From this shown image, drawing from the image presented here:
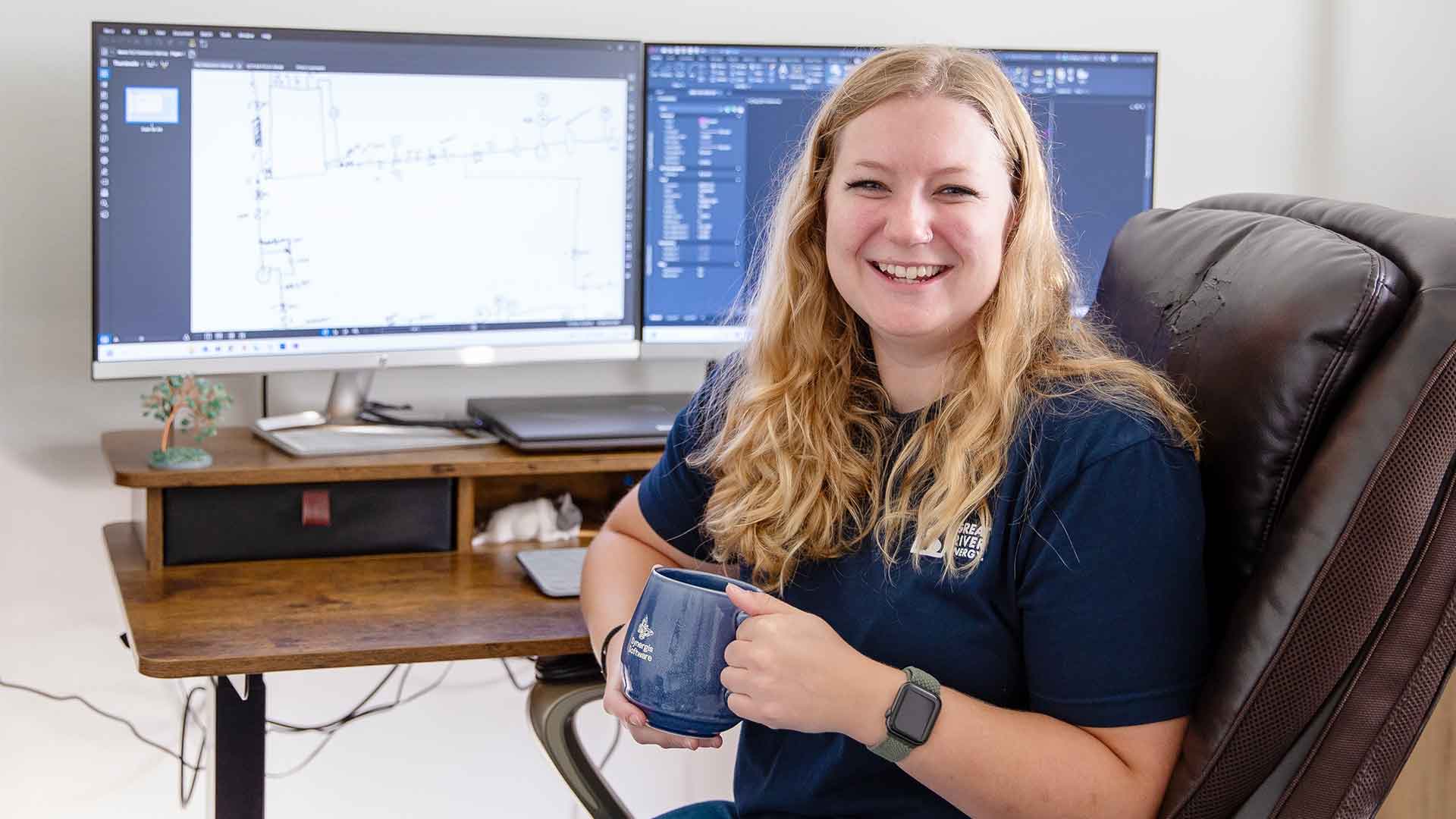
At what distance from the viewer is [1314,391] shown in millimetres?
1031

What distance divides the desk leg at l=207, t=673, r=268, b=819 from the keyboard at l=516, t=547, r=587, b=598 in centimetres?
31

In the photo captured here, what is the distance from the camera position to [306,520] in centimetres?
170

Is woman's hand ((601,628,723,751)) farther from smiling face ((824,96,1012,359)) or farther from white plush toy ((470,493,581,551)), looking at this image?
white plush toy ((470,493,581,551))

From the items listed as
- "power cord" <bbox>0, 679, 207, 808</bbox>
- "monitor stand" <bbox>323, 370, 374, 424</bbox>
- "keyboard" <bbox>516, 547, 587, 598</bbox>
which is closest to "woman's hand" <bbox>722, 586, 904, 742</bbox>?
"keyboard" <bbox>516, 547, 587, 598</bbox>

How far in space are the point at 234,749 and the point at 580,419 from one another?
2.03 feet

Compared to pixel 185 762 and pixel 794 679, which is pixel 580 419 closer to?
pixel 185 762

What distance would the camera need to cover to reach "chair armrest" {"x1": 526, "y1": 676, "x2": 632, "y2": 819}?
1.40 metres

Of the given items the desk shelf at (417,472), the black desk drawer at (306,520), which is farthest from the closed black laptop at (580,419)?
the black desk drawer at (306,520)

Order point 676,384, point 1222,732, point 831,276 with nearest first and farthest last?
point 1222,732, point 831,276, point 676,384

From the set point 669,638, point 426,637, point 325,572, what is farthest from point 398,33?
point 669,638

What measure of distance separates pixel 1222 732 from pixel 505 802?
1.51 metres

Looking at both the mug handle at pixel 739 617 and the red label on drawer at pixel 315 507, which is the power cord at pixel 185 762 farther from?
the mug handle at pixel 739 617

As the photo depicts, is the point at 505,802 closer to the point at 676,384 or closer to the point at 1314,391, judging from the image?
the point at 676,384

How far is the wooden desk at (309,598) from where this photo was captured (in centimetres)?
138
